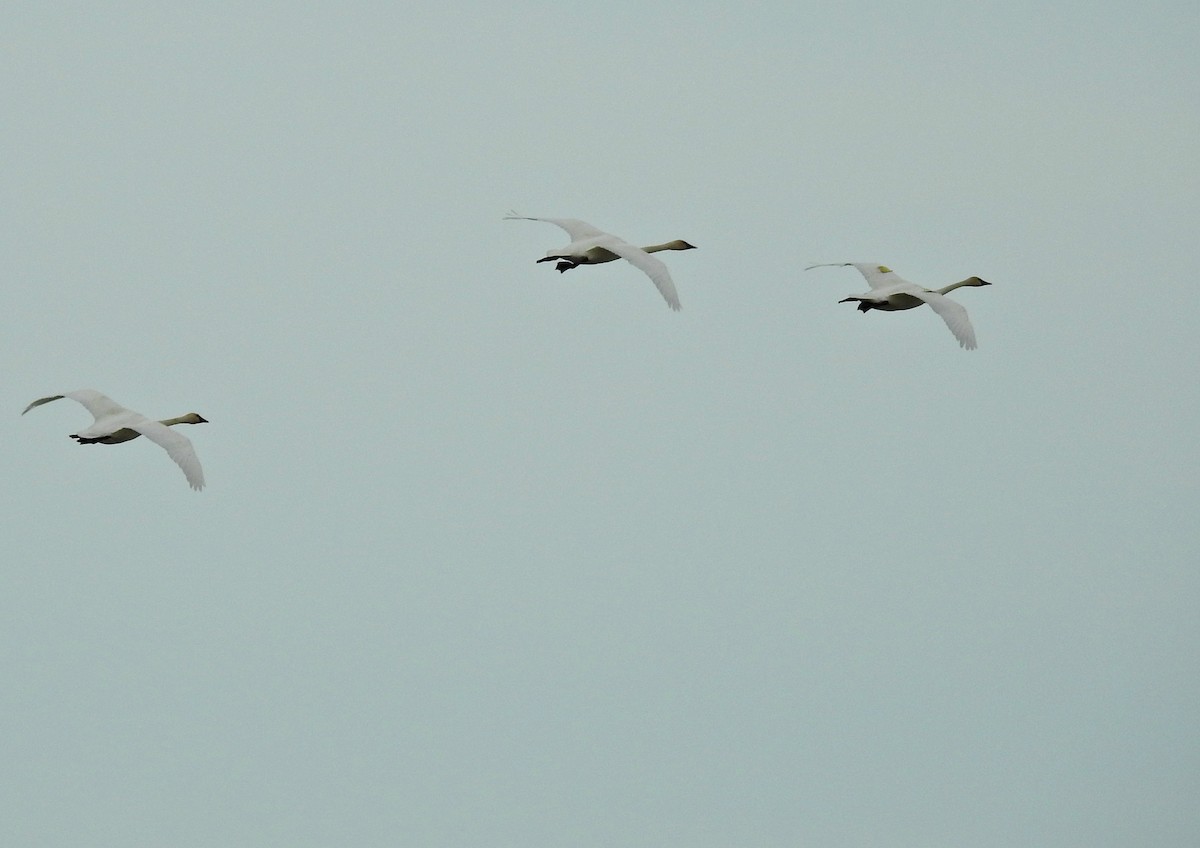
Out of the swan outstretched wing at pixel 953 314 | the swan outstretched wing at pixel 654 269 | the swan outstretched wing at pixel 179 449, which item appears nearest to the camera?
the swan outstretched wing at pixel 179 449

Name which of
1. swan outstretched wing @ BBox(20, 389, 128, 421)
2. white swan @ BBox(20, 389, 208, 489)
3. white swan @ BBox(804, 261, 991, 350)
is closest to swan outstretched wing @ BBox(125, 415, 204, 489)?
white swan @ BBox(20, 389, 208, 489)

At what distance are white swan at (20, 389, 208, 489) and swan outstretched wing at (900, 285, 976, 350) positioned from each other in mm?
16983

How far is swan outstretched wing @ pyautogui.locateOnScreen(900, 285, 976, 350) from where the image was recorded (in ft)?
184

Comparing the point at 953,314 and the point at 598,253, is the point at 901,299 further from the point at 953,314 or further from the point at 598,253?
the point at 598,253

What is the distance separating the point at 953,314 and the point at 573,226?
9.80 meters

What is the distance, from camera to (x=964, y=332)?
5628 centimetres

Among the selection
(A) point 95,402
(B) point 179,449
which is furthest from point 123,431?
(B) point 179,449

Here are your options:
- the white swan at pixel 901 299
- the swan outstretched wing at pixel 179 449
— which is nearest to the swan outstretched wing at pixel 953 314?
the white swan at pixel 901 299

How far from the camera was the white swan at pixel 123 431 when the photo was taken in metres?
51.3

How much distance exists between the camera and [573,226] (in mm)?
61188

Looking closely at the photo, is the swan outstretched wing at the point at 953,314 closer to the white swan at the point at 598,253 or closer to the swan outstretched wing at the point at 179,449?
the white swan at the point at 598,253

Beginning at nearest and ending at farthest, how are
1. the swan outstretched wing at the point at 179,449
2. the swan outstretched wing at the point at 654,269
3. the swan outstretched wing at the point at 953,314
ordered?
the swan outstretched wing at the point at 179,449, the swan outstretched wing at the point at 654,269, the swan outstretched wing at the point at 953,314

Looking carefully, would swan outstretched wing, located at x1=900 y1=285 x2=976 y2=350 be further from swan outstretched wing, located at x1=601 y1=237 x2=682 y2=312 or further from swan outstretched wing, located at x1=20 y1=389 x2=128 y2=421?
swan outstretched wing, located at x1=20 y1=389 x2=128 y2=421

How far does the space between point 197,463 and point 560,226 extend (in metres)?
13.5
